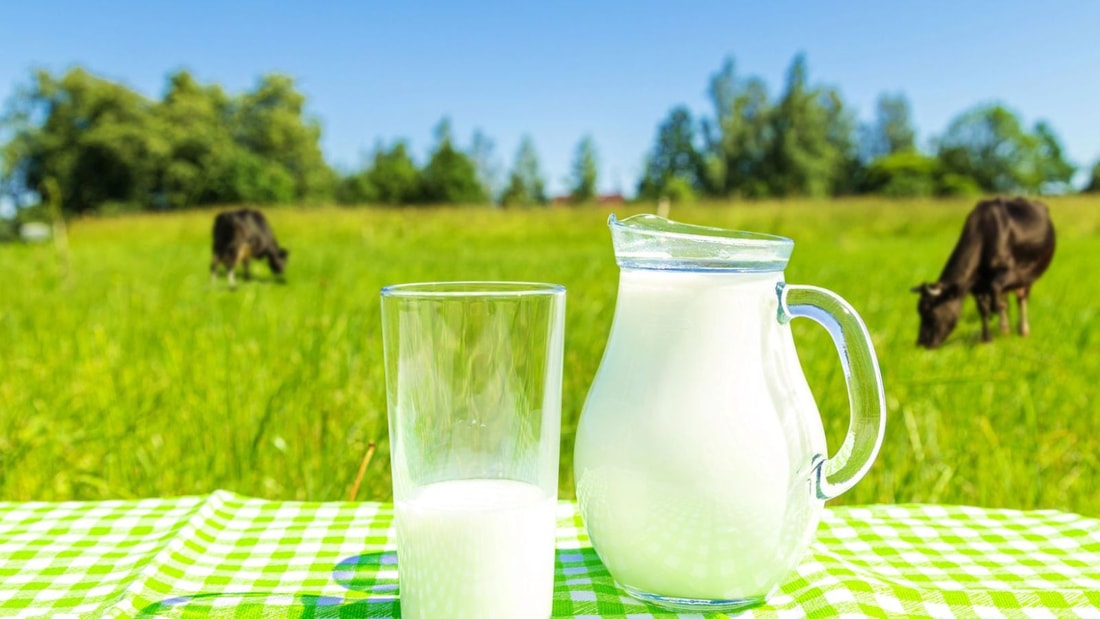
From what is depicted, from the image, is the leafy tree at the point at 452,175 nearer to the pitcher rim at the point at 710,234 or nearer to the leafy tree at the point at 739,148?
the leafy tree at the point at 739,148

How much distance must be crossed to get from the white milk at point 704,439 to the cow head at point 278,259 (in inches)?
39.3

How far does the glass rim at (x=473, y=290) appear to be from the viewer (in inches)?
33.6

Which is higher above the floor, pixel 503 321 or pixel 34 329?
pixel 503 321

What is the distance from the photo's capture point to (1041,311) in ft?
6.29

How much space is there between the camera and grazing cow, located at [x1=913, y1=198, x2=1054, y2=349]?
1311 millimetres

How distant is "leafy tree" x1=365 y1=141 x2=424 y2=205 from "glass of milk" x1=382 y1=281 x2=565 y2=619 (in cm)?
447

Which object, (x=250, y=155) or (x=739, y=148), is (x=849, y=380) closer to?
(x=250, y=155)

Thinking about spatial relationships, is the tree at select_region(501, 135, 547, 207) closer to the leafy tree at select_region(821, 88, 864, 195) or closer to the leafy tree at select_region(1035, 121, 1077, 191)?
the leafy tree at select_region(821, 88, 864, 195)

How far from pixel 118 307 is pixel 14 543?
7.61 ft


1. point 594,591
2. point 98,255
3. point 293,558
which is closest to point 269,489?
→ point 293,558

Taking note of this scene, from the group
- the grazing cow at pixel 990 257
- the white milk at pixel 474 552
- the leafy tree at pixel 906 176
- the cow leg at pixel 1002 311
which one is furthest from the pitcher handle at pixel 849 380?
the leafy tree at pixel 906 176

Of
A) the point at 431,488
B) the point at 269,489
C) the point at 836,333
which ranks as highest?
the point at 836,333

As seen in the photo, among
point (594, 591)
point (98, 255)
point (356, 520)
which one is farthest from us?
point (98, 255)

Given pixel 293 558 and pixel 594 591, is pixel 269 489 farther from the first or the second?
pixel 594 591
